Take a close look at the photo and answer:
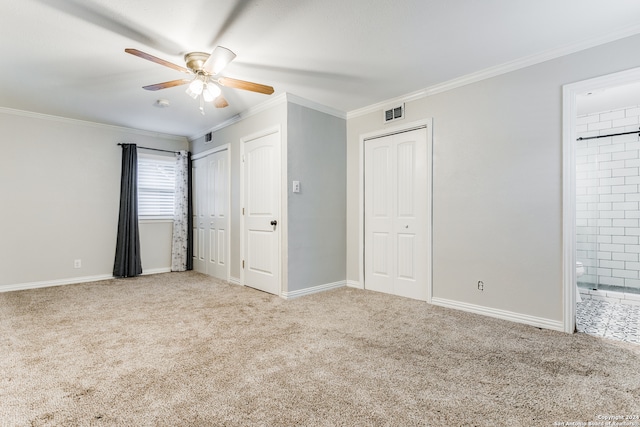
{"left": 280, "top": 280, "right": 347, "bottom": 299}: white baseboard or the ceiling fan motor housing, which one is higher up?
the ceiling fan motor housing

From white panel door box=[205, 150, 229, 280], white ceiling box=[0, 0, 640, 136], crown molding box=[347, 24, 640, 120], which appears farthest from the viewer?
white panel door box=[205, 150, 229, 280]

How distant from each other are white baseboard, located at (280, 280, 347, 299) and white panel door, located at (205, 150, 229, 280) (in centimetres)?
153

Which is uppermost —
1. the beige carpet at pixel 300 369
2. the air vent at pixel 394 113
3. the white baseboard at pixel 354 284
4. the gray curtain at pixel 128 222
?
the air vent at pixel 394 113

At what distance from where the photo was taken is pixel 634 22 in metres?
2.40

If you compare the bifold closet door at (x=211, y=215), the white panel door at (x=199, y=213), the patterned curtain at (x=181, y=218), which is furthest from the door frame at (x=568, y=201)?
the patterned curtain at (x=181, y=218)

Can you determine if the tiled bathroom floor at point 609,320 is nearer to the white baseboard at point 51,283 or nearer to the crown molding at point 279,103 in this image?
the crown molding at point 279,103

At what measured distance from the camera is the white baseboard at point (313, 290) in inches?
152

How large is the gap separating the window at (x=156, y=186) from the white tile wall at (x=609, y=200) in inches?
247

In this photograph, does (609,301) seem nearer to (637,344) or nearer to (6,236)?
(637,344)

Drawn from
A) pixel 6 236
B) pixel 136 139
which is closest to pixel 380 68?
pixel 136 139

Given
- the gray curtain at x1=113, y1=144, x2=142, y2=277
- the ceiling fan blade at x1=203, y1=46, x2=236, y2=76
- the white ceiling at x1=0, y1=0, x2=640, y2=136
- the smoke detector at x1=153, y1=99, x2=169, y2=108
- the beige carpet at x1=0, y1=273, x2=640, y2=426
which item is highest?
the white ceiling at x1=0, y1=0, x2=640, y2=136

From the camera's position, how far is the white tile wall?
400 cm

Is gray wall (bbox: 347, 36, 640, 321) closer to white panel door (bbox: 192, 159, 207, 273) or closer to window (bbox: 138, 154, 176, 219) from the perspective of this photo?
white panel door (bbox: 192, 159, 207, 273)

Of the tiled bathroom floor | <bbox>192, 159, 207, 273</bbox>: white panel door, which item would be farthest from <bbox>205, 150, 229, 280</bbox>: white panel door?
the tiled bathroom floor
